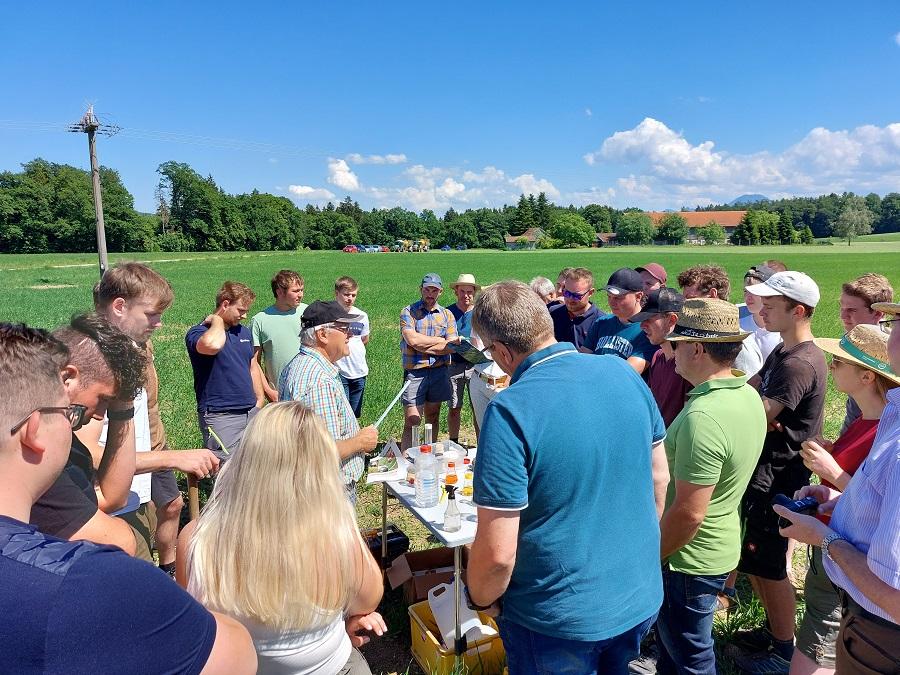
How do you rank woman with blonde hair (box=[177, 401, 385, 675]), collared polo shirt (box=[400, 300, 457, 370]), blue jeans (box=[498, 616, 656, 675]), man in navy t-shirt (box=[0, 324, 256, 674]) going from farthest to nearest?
collared polo shirt (box=[400, 300, 457, 370]), blue jeans (box=[498, 616, 656, 675]), woman with blonde hair (box=[177, 401, 385, 675]), man in navy t-shirt (box=[0, 324, 256, 674])

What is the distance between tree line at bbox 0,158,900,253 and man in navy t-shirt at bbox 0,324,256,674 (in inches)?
3343

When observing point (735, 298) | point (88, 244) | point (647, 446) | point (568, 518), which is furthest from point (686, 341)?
point (88, 244)

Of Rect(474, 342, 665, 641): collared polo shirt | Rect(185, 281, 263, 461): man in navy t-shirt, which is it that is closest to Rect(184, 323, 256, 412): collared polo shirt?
Result: Rect(185, 281, 263, 461): man in navy t-shirt

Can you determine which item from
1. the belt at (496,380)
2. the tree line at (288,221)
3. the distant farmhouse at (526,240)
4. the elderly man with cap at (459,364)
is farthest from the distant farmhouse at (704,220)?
the belt at (496,380)

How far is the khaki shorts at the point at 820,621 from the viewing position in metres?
2.67

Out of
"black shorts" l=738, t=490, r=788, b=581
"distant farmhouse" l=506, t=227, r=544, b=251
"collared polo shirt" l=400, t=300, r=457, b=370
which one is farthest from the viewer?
"distant farmhouse" l=506, t=227, r=544, b=251

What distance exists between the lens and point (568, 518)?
6.28ft

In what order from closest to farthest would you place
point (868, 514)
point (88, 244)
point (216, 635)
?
1. point (216, 635)
2. point (868, 514)
3. point (88, 244)

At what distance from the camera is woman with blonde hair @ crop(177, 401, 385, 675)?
1765 millimetres

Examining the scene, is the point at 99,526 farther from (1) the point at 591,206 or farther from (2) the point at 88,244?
(1) the point at 591,206

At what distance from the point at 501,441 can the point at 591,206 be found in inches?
5199

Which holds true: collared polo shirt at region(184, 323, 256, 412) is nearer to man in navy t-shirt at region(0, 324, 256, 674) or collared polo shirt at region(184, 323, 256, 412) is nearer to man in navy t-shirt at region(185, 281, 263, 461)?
man in navy t-shirt at region(185, 281, 263, 461)

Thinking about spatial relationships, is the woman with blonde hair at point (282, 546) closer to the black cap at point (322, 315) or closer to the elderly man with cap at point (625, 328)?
the black cap at point (322, 315)

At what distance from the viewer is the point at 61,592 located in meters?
0.98
